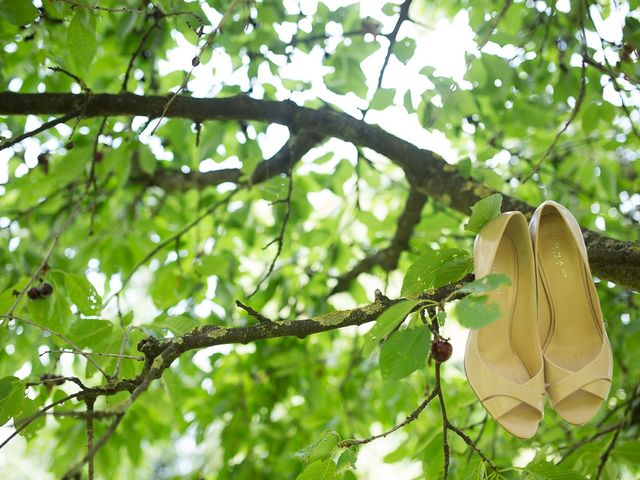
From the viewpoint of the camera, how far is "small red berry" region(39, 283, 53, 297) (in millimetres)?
1836

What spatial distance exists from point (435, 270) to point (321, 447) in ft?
1.50

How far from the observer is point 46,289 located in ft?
6.06

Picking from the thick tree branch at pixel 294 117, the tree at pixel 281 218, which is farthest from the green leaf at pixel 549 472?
the thick tree branch at pixel 294 117

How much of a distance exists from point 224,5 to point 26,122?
3.69ft

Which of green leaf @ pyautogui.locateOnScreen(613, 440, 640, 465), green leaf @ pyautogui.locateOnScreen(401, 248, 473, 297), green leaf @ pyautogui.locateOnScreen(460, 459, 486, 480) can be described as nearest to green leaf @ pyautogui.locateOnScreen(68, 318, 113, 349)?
green leaf @ pyautogui.locateOnScreen(401, 248, 473, 297)

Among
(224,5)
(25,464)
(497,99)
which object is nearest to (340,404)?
(497,99)

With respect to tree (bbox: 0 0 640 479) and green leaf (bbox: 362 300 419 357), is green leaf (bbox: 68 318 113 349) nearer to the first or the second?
tree (bbox: 0 0 640 479)

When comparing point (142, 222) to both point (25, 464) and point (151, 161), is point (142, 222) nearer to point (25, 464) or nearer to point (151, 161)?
point (151, 161)

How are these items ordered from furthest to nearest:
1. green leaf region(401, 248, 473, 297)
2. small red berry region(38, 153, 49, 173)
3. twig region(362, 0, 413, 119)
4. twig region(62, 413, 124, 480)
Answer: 1. small red berry region(38, 153, 49, 173)
2. twig region(362, 0, 413, 119)
3. green leaf region(401, 248, 473, 297)
4. twig region(62, 413, 124, 480)

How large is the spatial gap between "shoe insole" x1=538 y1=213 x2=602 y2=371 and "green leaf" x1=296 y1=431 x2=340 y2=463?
1.72 ft

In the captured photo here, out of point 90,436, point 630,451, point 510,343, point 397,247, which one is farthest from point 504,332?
point 397,247

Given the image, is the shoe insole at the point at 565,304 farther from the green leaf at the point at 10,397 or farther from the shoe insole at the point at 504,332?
the green leaf at the point at 10,397

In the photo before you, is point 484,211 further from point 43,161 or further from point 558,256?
point 43,161

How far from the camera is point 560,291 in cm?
145
